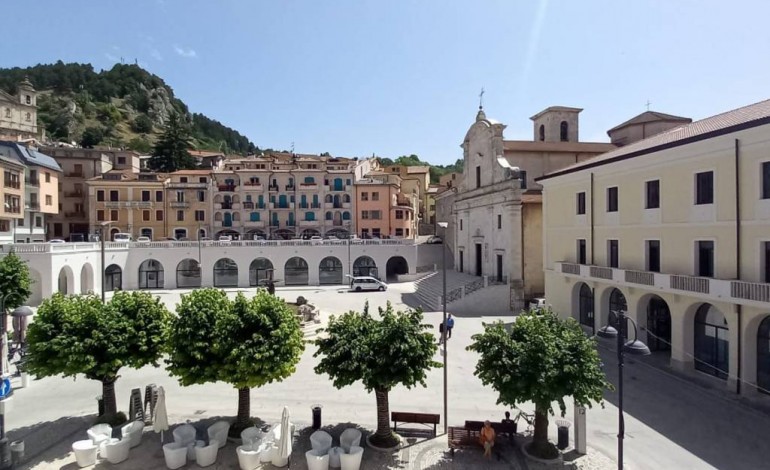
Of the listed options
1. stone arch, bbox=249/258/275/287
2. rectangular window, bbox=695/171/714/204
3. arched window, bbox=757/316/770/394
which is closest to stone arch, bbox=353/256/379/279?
stone arch, bbox=249/258/275/287

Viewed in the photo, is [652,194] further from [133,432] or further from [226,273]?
[226,273]

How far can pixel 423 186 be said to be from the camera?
80875 mm

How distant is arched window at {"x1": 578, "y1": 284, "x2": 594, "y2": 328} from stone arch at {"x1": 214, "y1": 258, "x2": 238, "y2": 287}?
37756 millimetres

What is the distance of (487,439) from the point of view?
41.7 feet

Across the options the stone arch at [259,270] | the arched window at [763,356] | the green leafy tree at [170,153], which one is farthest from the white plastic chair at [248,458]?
the green leafy tree at [170,153]

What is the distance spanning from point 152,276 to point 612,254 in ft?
158

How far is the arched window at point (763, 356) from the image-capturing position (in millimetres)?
17109

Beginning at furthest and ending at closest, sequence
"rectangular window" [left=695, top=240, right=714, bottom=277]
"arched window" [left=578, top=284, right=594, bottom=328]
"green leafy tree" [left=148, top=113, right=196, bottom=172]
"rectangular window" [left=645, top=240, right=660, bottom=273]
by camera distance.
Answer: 1. "green leafy tree" [left=148, top=113, right=196, bottom=172]
2. "arched window" [left=578, top=284, right=594, bottom=328]
3. "rectangular window" [left=645, top=240, right=660, bottom=273]
4. "rectangular window" [left=695, top=240, right=714, bottom=277]

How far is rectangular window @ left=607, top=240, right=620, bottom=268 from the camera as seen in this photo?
25.2 m

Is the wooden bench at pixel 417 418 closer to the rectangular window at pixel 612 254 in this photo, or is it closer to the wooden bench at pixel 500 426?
the wooden bench at pixel 500 426

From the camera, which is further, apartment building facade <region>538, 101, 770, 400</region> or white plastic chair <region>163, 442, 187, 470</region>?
apartment building facade <region>538, 101, 770, 400</region>

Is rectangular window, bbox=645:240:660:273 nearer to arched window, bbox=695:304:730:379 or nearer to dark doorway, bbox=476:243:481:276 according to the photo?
arched window, bbox=695:304:730:379

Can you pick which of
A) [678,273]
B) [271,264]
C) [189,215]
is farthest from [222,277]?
[678,273]

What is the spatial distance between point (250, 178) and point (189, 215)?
9358 millimetres
